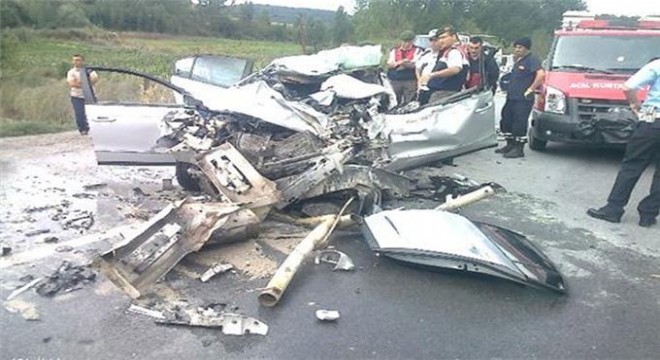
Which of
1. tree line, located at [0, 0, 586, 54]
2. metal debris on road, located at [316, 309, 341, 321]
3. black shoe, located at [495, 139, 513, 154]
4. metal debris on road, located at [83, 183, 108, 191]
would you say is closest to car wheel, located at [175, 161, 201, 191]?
metal debris on road, located at [83, 183, 108, 191]

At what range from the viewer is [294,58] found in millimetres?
6594

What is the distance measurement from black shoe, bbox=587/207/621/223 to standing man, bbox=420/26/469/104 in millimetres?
2386

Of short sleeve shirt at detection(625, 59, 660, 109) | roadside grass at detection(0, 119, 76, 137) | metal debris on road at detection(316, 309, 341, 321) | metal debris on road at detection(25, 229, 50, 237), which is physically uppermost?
short sleeve shirt at detection(625, 59, 660, 109)

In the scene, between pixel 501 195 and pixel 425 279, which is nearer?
pixel 425 279

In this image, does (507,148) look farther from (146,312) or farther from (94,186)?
(146,312)

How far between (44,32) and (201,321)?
23.7 metres

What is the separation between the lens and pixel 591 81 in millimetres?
7285

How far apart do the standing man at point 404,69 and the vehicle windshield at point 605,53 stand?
77.2 inches

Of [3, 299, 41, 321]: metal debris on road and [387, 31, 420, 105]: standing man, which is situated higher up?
[387, 31, 420, 105]: standing man

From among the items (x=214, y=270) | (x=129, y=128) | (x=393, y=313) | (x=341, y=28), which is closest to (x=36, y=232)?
(x=129, y=128)

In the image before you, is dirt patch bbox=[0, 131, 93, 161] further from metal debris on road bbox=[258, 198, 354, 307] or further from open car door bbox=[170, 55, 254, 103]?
metal debris on road bbox=[258, 198, 354, 307]

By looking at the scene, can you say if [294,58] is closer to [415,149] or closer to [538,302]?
[415,149]

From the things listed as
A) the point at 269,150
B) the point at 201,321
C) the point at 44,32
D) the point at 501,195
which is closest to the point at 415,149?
the point at 501,195

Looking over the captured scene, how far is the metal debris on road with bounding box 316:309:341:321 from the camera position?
10.6ft
